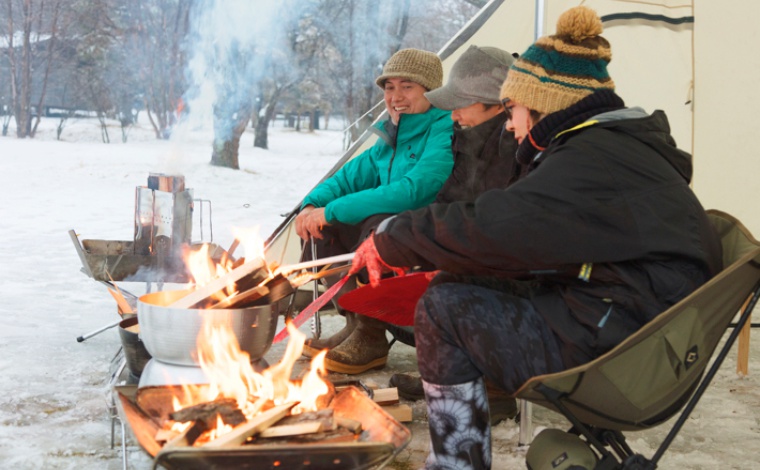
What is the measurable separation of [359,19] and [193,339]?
1101 centimetres

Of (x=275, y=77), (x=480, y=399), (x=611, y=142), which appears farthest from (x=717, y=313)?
(x=275, y=77)

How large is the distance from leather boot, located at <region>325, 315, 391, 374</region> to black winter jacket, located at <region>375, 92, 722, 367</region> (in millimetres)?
1296

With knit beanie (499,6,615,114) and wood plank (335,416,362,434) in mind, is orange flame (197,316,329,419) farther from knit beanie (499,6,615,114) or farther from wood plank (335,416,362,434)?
knit beanie (499,6,615,114)

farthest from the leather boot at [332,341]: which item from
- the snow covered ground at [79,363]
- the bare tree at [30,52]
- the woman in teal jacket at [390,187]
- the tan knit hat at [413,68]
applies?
the bare tree at [30,52]

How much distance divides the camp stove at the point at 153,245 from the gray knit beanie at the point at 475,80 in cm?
92

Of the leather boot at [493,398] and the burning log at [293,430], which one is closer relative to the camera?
the burning log at [293,430]

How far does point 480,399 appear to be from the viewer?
176 cm

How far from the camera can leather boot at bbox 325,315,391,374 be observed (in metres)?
2.94

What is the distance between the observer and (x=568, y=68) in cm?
176

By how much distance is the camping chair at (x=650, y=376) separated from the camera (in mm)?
1561

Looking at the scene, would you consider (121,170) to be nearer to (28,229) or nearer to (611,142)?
(28,229)

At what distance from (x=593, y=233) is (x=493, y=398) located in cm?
107

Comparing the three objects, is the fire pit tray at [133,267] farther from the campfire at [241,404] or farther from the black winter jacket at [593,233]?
the black winter jacket at [593,233]

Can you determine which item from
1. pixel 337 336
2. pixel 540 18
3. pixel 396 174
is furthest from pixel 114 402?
pixel 540 18
